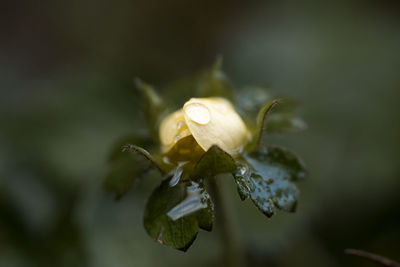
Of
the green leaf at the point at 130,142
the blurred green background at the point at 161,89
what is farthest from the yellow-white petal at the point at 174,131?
the blurred green background at the point at 161,89

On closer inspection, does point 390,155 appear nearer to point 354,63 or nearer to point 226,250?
point 354,63

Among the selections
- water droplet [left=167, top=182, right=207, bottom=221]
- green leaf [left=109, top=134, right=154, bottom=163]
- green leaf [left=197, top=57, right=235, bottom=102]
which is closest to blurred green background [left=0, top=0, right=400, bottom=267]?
green leaf [left=109, top=134, right=154, bottom=163]

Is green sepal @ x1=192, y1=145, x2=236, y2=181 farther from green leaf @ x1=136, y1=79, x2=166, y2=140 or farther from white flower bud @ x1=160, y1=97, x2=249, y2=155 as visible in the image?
green leaf @ x1=136, y1=79, x2=166, y2=140

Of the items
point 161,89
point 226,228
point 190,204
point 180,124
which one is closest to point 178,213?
point 190,204

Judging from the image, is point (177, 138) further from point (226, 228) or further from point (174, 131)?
point (226, 228)

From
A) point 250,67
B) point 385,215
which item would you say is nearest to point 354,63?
point 250,67

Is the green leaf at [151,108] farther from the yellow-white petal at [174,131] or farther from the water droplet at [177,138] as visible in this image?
the water droplet at [177,138]
